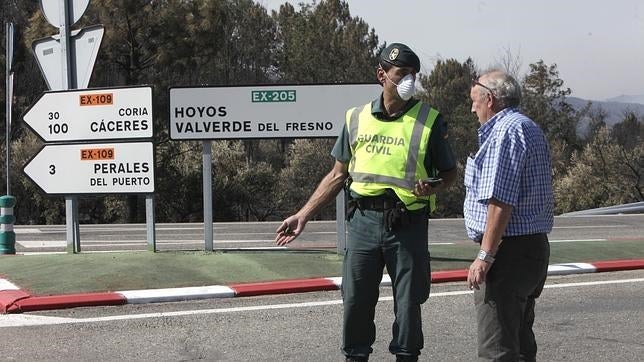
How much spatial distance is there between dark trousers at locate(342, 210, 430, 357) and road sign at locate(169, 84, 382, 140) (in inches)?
242

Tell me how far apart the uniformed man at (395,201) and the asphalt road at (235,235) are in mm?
8188

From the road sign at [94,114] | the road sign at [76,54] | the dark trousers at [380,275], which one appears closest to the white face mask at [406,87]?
the dark trousers at [380,275]

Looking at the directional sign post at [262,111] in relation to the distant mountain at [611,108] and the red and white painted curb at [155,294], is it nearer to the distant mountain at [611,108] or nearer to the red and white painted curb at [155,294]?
the red and white painted curb at [155,294]

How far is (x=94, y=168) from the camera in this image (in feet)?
33.2

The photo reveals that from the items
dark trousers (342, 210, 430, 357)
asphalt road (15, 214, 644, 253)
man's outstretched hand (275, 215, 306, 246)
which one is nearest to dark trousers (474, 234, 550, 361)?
dark trousers (342, 210, 430, 357)

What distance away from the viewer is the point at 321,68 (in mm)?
40875

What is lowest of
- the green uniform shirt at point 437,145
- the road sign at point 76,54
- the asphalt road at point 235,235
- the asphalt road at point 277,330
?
the asphalt road at point 235,235

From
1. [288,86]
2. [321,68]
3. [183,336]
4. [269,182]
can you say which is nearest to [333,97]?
[288,86]

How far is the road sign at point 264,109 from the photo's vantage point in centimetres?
1023

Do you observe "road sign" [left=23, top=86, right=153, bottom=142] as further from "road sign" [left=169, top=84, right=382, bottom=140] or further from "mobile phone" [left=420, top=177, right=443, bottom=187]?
"mobile phone" [left=420, top=177, right=443, bottom=187]

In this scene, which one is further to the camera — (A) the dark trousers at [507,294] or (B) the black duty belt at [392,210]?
(B) the black duty belt at [392,210]

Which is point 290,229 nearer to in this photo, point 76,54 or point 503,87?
point 503,87

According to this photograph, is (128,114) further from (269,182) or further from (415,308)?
(269,182)

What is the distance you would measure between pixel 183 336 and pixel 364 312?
2498mm
